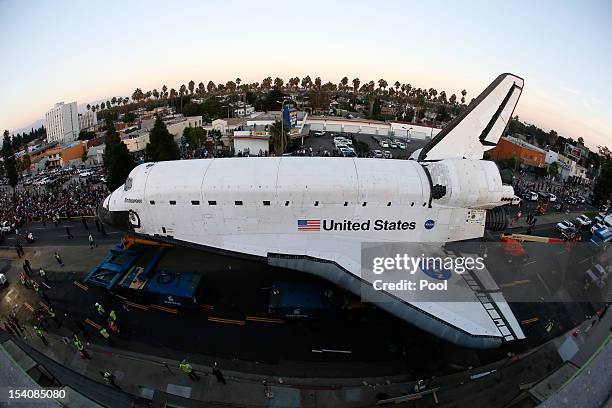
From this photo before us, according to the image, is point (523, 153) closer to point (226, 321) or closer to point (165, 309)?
point (226, 321)

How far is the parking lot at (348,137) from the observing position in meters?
43.8

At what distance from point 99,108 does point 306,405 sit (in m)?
154

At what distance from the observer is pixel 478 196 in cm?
1354

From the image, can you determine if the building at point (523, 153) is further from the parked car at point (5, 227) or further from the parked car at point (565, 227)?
the parked car at point (5, 227)

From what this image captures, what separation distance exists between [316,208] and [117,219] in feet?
30.1

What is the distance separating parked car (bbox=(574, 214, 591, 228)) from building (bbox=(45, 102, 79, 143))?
307ft

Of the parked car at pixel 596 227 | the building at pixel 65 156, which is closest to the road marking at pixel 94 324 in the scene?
the parked car at pixel 596 227

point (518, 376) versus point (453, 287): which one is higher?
point (453, 287)

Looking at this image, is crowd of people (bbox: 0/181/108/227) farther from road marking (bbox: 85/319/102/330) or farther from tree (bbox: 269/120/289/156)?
tree (bbox: 269/120/289/156)

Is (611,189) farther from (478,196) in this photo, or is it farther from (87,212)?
(87,212)

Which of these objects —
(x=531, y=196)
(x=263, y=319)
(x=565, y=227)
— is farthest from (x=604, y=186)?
(x=263, y=319)

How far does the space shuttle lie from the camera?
13469 mm

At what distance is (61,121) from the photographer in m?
79.1

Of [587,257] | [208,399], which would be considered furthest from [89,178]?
[587,257]
